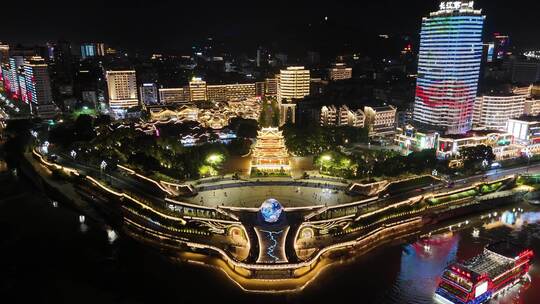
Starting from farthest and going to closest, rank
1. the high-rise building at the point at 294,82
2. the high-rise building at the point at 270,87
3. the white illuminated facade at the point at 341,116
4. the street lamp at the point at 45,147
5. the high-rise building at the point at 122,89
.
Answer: the high-rise building at the point at 270,87 < the high-rise building at the point at 122,89 < the high-rise building at the point at 294,82 < the white illuminated facade at the point at 341,116 < the street lamp at the point at 45,147

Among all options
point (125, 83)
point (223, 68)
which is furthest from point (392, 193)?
point (223, 68)

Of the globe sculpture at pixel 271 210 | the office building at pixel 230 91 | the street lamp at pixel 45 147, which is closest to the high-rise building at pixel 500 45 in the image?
the office building at pixel 230 91

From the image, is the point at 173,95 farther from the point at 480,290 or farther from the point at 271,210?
the point at 480,290

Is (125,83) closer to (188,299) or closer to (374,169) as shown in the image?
(374,169)

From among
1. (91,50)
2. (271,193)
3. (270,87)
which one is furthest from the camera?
(91,50)

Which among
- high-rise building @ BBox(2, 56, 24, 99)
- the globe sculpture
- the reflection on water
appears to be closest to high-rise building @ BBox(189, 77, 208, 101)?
high-rise building @ BBox(2, 56, 24, 99)

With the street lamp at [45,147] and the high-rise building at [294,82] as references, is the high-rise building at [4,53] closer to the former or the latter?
the street lamp at [45,147]

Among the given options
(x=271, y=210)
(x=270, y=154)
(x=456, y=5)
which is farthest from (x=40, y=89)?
(x=456, y=5)
